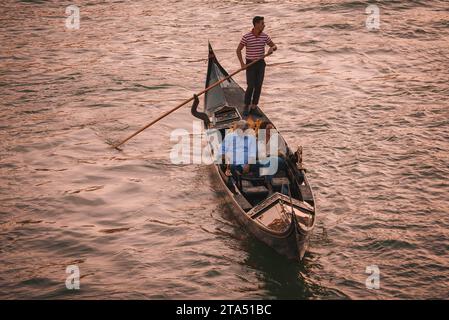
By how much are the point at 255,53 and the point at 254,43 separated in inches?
6.6

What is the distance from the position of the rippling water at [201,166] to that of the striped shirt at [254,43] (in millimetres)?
1897

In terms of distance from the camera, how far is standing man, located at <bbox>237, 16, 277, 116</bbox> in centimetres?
894

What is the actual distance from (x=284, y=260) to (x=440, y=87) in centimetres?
703

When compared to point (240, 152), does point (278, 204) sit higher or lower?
lower

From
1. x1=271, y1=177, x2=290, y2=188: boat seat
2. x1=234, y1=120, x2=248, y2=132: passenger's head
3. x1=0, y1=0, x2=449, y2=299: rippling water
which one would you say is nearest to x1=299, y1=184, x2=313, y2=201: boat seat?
x1=271, y1=177, x2=290, y2=188: boat seat

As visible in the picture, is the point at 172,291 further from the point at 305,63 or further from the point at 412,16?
the point at 412,16

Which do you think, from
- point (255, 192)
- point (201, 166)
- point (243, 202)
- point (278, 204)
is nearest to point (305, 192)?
point (278, 204)

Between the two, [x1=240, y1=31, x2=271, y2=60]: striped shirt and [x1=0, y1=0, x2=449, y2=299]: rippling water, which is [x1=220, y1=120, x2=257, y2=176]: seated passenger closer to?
[x1=0, y1=0, x2=449, y2=299]: rippling water

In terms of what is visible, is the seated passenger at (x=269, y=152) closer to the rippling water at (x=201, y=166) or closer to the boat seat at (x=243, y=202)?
the boat seat at (x=243, y=202)

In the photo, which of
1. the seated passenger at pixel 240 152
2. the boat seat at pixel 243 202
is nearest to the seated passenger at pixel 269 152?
the seated passenger at pixel 240 152

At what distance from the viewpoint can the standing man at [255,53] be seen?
29.3 feet

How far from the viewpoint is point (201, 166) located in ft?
31.6

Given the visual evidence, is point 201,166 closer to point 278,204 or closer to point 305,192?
point 305,192
